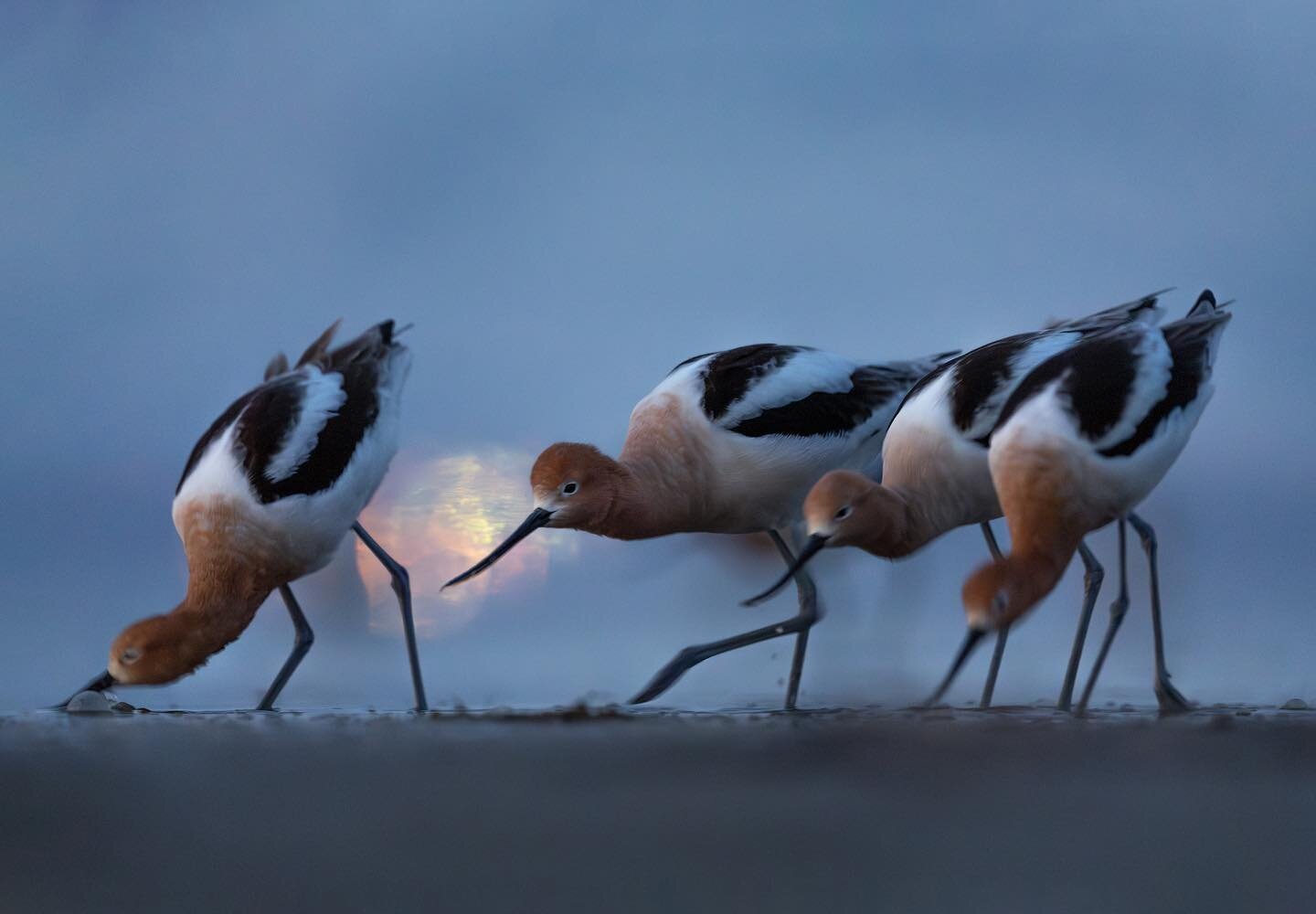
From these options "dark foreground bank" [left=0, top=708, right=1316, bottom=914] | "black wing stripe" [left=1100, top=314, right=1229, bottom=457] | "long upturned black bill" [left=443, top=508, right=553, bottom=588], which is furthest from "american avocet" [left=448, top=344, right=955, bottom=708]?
"dark foreground bank" [left=0, top=708, right=1316, bottom=914]

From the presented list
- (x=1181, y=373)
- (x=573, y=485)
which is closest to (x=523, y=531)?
(x=573, y=485)

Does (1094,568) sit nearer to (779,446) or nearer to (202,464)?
(779,446)

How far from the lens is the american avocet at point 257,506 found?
6.75 meters

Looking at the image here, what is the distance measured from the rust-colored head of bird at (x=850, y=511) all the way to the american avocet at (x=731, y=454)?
568mm

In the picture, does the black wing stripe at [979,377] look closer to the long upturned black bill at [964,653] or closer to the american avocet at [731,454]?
the american avocet at [731,454]

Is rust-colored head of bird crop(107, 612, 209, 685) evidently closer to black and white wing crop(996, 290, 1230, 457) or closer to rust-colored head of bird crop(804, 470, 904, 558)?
rust-colored head of bird crop(804, 470, 904, 558)

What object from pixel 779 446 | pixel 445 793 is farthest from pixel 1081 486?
pixel 445 793

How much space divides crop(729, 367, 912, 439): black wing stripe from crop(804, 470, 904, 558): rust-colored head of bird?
2.38ft

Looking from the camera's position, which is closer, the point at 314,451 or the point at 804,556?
the point at 804,556

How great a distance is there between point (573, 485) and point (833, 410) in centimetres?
129

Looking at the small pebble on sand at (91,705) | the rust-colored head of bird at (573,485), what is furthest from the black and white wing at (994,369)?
the small pebble on sand at (91,705)

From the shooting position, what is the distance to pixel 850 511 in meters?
6.28

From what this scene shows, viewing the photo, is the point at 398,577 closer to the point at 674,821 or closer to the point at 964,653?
the point at 964,653

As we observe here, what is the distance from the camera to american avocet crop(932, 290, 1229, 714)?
593 cm
